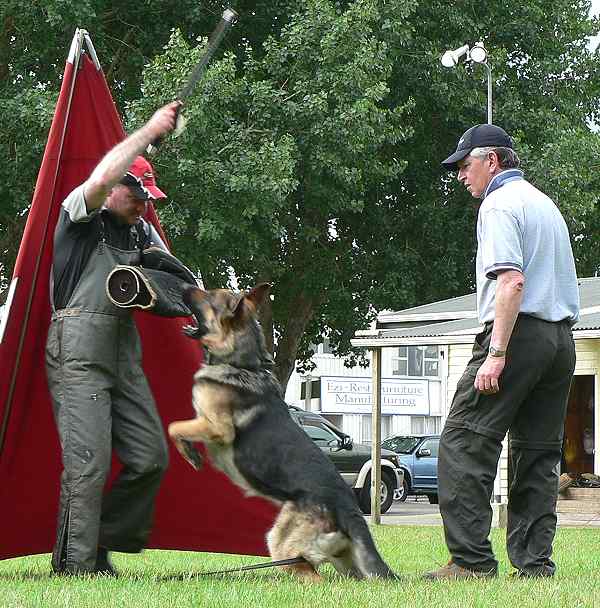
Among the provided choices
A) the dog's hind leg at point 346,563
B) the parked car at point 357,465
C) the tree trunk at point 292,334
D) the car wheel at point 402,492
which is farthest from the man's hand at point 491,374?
the car wheel at point 402,492

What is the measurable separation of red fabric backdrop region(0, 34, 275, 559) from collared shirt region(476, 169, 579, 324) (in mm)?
1747

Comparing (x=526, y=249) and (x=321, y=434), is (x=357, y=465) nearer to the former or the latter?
(x=321, y=434)

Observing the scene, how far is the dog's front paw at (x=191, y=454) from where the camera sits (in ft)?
19.2

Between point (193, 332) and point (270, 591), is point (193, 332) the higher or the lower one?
the higher one

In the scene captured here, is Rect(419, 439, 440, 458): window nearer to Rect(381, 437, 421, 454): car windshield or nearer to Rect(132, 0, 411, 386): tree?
Rect(381, 437, 421, 454): car windshield

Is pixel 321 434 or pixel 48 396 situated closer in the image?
pixel 48 396

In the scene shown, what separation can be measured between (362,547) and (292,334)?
2007cm

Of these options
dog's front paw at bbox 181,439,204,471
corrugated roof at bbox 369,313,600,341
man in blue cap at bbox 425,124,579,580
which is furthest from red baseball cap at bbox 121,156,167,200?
corrugated roof at bbox 369,313,600,341

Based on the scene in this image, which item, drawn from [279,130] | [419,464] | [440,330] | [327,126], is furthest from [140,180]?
[419,464]

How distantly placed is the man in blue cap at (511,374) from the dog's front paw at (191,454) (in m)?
1.23

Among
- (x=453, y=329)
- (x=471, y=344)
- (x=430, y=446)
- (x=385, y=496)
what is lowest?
(x=385, y=496)

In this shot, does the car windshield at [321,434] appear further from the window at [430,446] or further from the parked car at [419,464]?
the window at [430,446]

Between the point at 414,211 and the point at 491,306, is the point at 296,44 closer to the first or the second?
the point at 414,211

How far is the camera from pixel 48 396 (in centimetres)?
609
